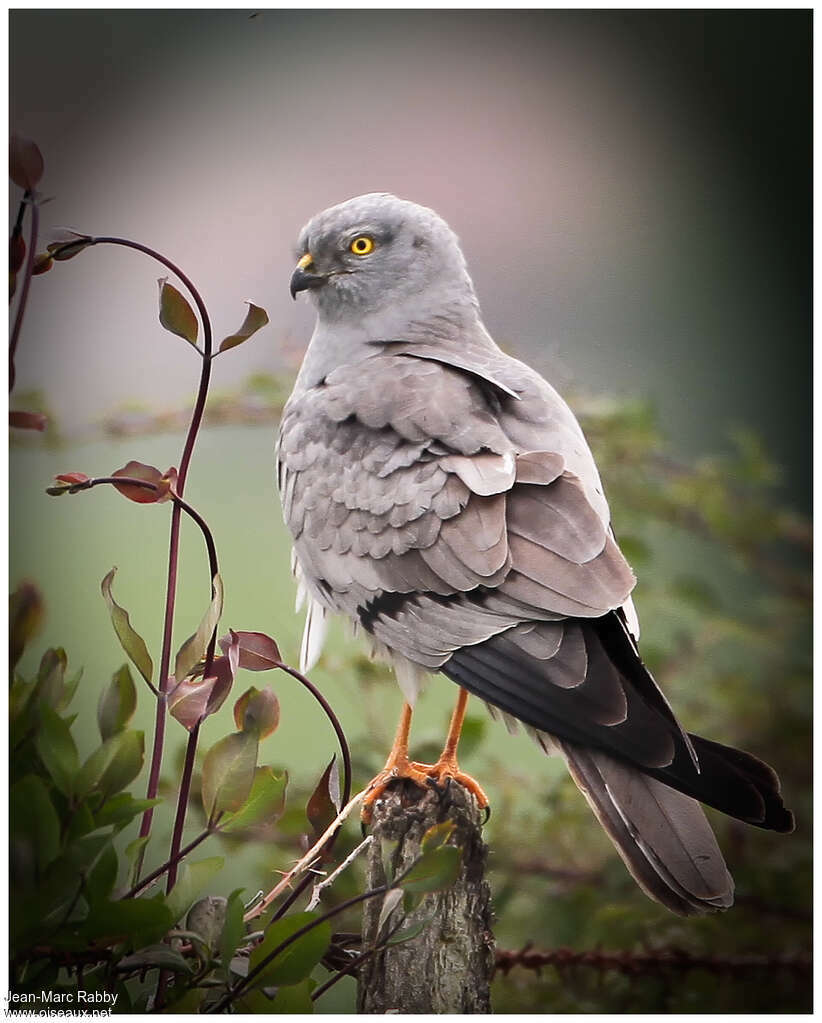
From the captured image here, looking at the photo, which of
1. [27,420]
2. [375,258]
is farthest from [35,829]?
[375,258]

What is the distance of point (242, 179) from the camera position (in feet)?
5.35

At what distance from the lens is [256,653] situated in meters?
1.36

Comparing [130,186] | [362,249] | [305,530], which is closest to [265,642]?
[305,530]

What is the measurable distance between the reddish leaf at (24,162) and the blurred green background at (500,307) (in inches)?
10.5

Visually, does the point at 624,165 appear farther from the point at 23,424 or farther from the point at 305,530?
the point at 23,424

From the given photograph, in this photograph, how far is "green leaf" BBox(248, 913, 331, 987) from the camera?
131cm

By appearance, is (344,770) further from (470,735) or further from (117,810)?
(117,810)

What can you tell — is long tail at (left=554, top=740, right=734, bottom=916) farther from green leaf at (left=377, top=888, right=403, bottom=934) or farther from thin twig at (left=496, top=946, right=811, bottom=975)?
thin twig at (left=496, top=946, right=811, bottom=975)

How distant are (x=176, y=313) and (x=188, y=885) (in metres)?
0.71

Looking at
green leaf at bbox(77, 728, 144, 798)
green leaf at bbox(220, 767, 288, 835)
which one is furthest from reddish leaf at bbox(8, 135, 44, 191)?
green leaf at bbox(220, 767, 288, 835)

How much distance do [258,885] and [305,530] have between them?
578 mm

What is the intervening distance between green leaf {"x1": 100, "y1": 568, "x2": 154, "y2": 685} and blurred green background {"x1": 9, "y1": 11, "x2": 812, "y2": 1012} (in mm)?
271

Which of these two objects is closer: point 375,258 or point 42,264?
point 42,264

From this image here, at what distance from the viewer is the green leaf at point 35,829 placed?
1.20 metres
